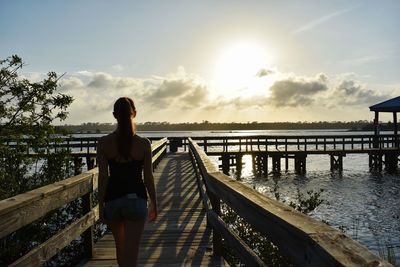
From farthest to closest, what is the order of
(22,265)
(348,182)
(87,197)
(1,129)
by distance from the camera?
(348,182) < (1,129) < (87,197) < (22,265)

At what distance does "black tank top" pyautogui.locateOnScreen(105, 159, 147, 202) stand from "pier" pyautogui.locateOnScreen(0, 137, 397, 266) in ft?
1.96

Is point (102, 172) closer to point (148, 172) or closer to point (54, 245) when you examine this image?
point (148, 172)

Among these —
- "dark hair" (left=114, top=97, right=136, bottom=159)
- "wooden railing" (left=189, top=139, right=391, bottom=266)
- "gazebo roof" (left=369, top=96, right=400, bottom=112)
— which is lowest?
"wooden railing" (left=189, top=139, right=391, bottom=266)

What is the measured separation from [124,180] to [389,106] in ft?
108

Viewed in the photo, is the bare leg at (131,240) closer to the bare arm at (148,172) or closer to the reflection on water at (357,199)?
the bare arm at (148,172)

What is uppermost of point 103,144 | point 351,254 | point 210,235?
point 103,144

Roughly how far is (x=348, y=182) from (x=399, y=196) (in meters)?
6.07

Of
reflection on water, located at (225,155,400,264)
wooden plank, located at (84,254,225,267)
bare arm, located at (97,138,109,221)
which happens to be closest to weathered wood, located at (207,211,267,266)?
wooden plank, located at (84,254,225,267)

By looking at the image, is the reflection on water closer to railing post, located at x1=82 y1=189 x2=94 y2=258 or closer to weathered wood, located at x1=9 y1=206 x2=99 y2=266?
railing post, located at x1=82 y1=189 x2=94 y2=258

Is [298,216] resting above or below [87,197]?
above

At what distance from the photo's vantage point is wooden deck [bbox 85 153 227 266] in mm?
5320

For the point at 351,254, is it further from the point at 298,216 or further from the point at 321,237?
the point at 298,216

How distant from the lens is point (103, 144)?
12.0 feet

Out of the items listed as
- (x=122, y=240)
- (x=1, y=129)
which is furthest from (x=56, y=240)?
(x=1, y=129)
